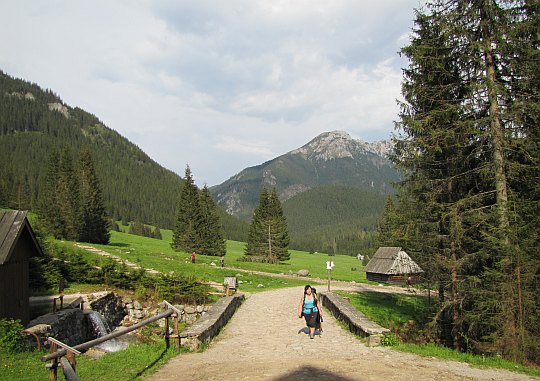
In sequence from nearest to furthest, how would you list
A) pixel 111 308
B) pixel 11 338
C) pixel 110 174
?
pixel 11 338
pixel 111 308
pixel 110 174

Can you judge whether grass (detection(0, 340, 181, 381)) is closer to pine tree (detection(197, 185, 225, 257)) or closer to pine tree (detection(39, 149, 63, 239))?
pine tree (detection(39, 149, 63, 239))

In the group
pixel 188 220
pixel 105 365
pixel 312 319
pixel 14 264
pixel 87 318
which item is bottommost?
pixel 87 318

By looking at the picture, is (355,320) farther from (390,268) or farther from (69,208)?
(69,208)

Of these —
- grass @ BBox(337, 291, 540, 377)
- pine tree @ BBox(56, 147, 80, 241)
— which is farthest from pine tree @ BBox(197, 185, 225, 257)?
grass @ BBox(337, 291, 540, 377)

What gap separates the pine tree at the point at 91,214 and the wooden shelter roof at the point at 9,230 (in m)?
41.3

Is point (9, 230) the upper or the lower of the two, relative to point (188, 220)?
lower

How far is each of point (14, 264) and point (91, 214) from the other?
42.8 m

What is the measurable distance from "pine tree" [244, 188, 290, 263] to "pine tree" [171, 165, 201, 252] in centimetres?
918

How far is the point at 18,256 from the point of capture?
16.9m

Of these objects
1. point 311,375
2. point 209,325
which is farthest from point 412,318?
point 311,375

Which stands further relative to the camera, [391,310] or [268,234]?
[268,234]

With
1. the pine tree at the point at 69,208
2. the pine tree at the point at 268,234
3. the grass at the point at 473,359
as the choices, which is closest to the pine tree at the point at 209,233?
the pine tree at the point at 268,234

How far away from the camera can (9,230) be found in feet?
53.2

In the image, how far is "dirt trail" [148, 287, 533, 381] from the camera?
9382mm
